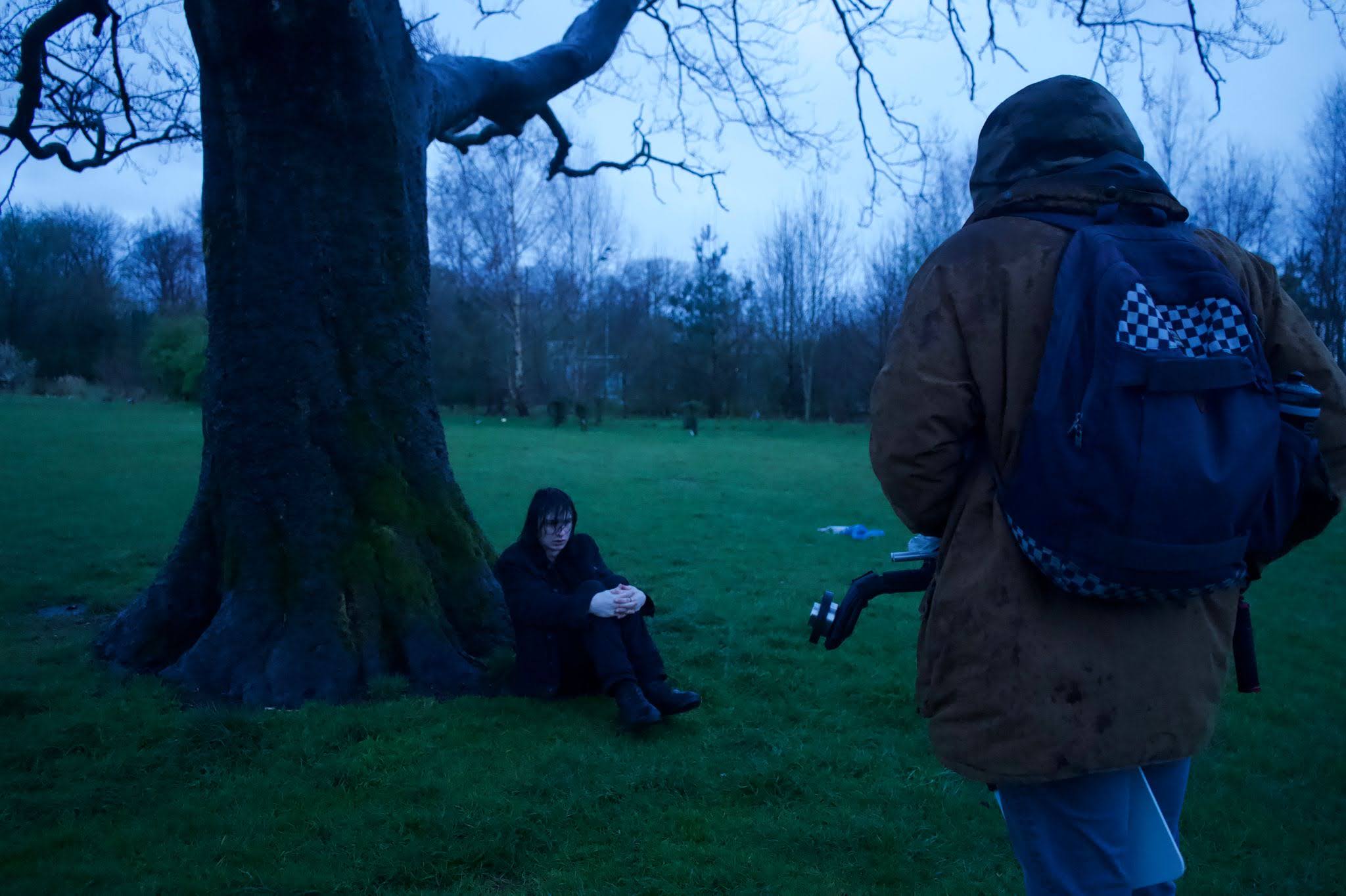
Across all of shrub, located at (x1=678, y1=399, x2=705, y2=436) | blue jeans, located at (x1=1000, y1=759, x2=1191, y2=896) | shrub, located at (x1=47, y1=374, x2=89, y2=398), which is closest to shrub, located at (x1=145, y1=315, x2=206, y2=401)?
shrub, located at (x1=47, y1=374, x2=89, y2=398)

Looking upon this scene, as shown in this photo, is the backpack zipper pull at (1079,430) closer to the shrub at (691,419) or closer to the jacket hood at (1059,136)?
the jacket hood at (1059,136)

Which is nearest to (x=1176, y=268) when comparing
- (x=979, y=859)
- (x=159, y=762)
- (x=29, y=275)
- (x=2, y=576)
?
(x=979, y=859)

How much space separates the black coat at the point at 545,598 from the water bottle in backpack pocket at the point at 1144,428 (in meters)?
3.05

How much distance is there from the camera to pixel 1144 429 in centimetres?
151

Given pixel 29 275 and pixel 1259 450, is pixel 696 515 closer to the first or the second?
pixel 1259 450

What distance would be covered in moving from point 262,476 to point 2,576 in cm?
398

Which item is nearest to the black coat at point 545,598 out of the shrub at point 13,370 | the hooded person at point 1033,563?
the hooded person at point 1033,563

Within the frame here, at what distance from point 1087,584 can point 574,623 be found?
3106 millimetres

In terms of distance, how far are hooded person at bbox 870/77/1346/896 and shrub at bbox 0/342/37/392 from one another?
42372 millimetres

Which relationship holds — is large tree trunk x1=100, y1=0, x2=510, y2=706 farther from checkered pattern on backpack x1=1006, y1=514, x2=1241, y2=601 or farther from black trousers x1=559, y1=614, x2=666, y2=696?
checkered pattern on backpack x1=1006, y1=514, x2=1241, y2=601

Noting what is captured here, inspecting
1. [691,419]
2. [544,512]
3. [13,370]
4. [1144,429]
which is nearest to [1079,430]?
[1144,429]

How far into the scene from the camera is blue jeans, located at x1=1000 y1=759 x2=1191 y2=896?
168 centimetres

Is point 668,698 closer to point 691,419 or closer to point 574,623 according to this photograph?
point 574,623

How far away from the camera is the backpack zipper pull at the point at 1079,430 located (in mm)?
1539
